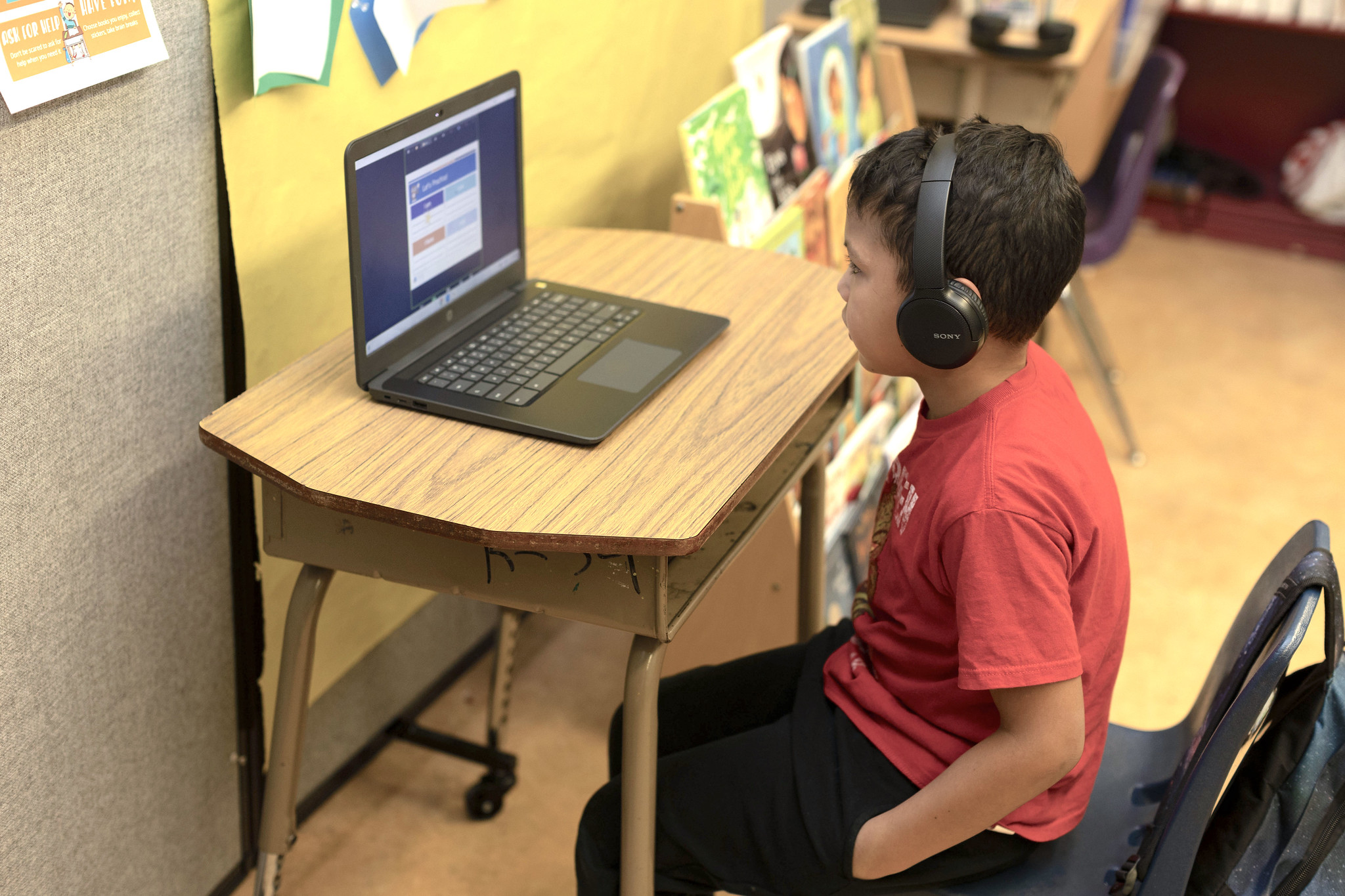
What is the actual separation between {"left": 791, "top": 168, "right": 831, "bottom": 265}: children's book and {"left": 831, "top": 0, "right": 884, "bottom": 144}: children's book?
39cm

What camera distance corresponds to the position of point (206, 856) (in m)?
1.51

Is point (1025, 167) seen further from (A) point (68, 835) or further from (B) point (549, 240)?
(A) point (68, 835)

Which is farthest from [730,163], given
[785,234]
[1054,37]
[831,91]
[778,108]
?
[1054,37]

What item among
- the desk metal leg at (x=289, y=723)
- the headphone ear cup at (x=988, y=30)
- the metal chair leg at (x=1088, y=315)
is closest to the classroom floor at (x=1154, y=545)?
the metal chair leg at (x=1088, y=315)

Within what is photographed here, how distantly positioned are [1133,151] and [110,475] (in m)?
2.26

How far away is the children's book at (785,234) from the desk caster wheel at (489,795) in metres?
0.84

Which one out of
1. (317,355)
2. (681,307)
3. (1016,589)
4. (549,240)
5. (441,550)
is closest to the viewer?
(1016,589)

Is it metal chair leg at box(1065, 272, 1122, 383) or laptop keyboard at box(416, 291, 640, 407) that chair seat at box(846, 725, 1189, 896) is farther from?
metal chair leg at box(1065, 272, 1122, 383)

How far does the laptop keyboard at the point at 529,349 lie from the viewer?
1158 mm

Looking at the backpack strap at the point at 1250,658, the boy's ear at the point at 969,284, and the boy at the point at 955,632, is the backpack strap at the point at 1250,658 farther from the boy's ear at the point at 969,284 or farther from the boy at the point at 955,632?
the boy's ear at the point at 969,284

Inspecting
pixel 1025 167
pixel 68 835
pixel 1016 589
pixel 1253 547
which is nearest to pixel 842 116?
pixel 1253 547

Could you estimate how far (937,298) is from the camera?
3.04ft

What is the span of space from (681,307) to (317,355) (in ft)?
1.26

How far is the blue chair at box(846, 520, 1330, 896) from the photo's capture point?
0.95 meters
